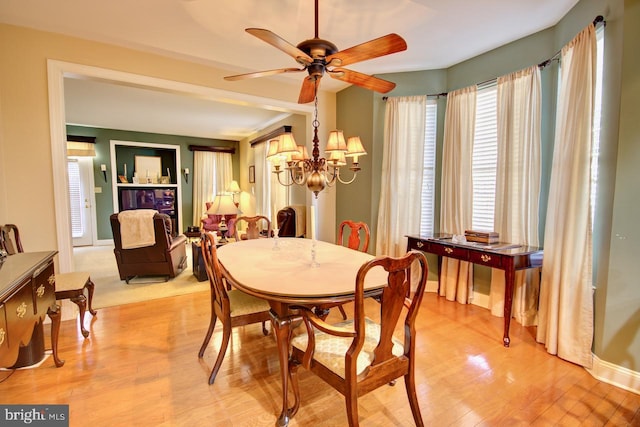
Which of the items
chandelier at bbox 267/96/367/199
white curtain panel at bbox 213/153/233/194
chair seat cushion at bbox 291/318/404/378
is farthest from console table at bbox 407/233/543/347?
white curtain panel at bbox 213/153/233/194

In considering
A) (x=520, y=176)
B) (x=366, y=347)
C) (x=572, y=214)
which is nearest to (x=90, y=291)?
(x=366, y=347)

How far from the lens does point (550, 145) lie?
8.55 feet

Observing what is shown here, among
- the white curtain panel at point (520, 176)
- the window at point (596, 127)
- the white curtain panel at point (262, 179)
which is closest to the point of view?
the window at point (596, 127)

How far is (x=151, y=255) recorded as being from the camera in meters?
3.84

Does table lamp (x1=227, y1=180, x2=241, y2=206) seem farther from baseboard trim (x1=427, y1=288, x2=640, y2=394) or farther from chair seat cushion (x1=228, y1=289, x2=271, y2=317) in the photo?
baseboard trim (x1=427, y1=288, x2=640, y2=394)

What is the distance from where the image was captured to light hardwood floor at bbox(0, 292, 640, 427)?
5.29ft

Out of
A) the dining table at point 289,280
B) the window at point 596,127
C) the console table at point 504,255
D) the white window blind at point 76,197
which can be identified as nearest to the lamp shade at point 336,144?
the dining table at point 289,280

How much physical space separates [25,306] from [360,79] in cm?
234

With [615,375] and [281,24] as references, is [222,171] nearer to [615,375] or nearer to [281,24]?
[281,24]

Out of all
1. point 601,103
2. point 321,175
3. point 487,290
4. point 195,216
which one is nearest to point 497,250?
point 487,290

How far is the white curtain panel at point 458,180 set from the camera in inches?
125

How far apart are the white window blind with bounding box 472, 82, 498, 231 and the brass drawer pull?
3.64 meters

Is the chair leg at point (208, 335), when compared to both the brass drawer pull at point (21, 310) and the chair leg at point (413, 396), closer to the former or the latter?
the brass drawer pull at point (21, 310)

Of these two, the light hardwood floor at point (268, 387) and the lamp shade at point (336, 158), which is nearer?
the light hardwood floor at point (268, 387)
